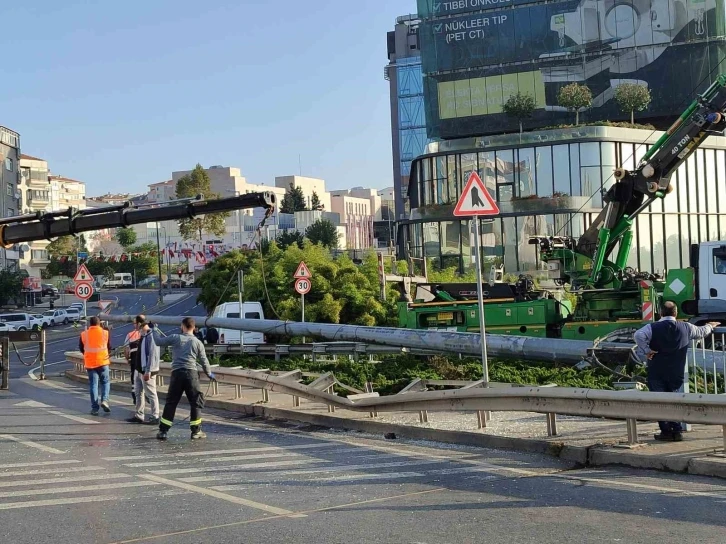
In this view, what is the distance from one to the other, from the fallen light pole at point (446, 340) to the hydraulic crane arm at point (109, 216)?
3362 mm

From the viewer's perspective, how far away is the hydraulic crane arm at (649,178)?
942 inches

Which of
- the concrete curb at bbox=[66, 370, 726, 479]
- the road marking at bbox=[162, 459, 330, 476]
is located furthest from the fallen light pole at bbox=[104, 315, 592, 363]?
the road marking at bbox=[162, 459, 330, 476]

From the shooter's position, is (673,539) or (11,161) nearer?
(673,539)

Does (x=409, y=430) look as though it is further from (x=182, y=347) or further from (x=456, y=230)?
(x=456, y=230)

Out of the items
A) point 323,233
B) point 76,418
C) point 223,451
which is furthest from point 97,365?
point 323,233

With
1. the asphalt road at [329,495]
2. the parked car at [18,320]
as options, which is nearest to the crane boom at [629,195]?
the asphalt road at [329,495]

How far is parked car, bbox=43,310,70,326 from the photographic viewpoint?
83.2 meters

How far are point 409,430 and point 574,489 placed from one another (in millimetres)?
4330

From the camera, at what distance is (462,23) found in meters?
68.8

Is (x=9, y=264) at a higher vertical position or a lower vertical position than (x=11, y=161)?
lower

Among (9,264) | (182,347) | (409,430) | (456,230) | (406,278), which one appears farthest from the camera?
(9,264)

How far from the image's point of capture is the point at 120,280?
12825 centimetres

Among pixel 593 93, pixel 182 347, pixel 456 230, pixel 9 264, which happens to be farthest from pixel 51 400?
pixel 9 264

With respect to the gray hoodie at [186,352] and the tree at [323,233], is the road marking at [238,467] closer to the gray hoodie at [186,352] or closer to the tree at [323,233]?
the gray hoodie at [186,352]
